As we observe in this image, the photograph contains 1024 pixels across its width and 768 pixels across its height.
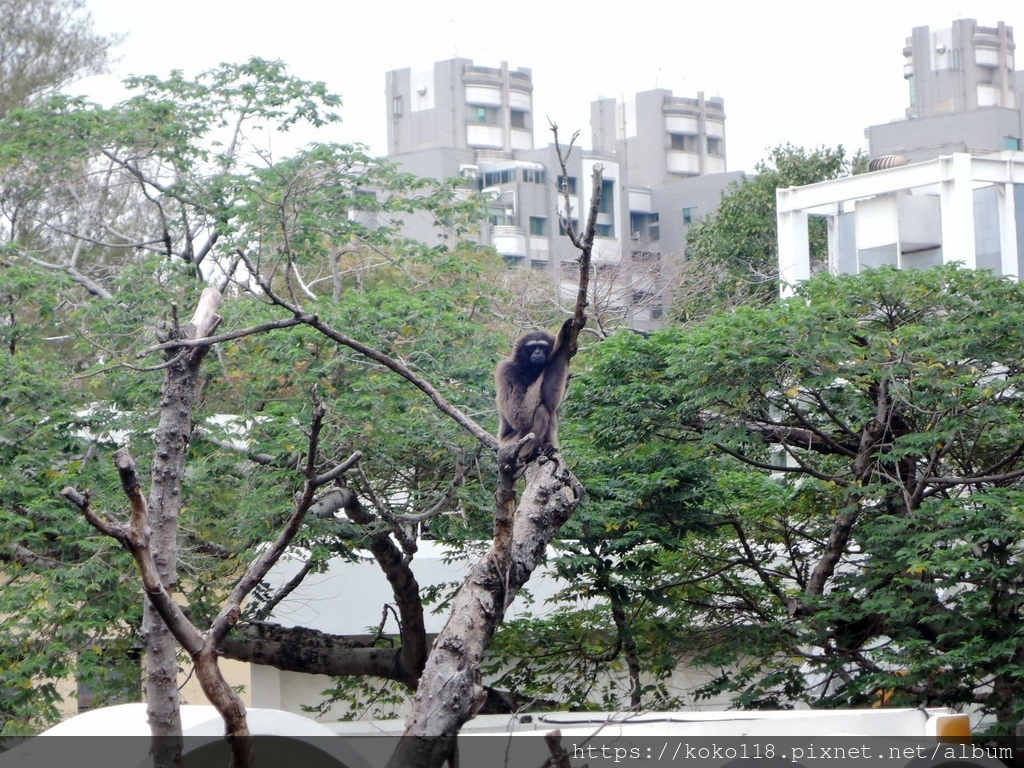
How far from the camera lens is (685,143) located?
48938 millimetres

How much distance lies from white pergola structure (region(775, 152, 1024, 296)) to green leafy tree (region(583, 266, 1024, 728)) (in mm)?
6708

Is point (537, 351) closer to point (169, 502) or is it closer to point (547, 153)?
point (169, 502)

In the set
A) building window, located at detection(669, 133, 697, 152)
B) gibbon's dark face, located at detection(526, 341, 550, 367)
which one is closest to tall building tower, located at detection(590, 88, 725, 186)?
building window, located at detection(669, 133, 697, 152)

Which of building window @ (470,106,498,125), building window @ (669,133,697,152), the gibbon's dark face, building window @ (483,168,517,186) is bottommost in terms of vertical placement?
the gibbon's dark face

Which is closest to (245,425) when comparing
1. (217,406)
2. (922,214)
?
(217,406)

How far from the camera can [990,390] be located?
8070mm

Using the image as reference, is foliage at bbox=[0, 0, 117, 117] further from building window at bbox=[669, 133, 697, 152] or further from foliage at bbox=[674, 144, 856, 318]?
building window at bbox=[669, 133, 697, 152]

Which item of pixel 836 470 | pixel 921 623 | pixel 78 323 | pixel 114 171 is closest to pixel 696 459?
pixel 836 470

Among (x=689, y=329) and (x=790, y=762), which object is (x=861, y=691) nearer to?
(x=689, y=329)

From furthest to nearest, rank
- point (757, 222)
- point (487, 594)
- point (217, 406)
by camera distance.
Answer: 1. point (757, 222)
2. point (217, 406)
3. point (487, 594)

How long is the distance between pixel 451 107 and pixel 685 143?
31.3ft

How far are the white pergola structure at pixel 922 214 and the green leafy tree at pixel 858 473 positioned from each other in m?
6.71

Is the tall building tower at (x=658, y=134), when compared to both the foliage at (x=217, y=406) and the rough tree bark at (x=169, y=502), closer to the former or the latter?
the foliage at (x=217, y=406)

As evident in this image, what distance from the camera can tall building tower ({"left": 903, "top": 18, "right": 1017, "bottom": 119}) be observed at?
39938 mm
